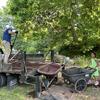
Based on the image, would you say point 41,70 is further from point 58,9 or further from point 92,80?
point 58,9

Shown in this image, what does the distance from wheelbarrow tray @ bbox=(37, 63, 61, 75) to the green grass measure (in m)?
0.78

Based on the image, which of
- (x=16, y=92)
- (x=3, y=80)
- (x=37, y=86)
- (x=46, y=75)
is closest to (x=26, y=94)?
(x=16, y=92)

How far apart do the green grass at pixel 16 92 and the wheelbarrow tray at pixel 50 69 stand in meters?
0.78

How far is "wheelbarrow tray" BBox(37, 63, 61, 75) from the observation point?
37.4ft

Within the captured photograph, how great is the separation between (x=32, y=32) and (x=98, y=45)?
7385mm

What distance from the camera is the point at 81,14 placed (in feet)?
47.1

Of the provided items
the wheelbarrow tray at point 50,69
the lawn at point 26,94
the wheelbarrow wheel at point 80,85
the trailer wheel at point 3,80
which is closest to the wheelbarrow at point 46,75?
the wheelbarrow tray at point 50,69

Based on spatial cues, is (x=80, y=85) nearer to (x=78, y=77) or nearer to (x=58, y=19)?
(x=78, y=77)

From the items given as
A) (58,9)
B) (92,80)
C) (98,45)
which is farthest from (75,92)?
(98,45)

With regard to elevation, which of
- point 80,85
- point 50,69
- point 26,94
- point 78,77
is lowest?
point 26,94

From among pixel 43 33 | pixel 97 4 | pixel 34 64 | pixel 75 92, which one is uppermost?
pixel 97 4

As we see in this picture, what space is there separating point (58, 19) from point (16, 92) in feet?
16.4

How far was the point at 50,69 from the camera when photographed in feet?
38.9

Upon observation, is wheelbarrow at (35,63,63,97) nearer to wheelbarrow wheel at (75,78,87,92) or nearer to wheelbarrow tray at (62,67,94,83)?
wheelbarrow tray at (62,67,94,83)
